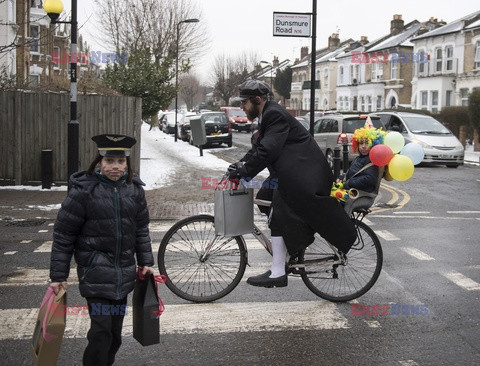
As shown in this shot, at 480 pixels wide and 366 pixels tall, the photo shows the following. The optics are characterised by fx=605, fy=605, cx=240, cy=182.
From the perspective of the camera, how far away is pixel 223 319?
16.3 ft

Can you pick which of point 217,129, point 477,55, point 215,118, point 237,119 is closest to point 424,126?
point 217,129

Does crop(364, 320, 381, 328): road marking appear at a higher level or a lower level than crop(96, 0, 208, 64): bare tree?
lower

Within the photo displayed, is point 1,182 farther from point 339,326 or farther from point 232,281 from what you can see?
point 339,326

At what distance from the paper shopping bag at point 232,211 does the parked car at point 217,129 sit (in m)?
22.9

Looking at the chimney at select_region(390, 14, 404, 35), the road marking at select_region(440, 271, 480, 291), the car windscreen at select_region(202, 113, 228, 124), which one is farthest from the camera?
the chimney at select_region(390, 14, 404, 35)

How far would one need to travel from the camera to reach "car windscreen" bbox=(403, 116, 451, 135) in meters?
20.3

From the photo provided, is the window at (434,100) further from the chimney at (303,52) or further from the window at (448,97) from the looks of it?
the chimney at (303,52)

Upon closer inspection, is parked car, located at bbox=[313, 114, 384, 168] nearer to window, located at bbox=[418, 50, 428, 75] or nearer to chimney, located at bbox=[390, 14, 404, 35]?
window, located at bbox=[418, 50, 428, 75]

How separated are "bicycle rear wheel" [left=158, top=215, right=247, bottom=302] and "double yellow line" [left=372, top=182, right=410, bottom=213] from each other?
5.95 metres

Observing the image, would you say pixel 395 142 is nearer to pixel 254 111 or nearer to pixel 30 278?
pixel 254 111

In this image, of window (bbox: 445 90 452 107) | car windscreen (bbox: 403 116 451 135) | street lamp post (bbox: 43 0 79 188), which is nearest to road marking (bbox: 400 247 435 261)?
street lamp post (bbox: 43 0 79 188)

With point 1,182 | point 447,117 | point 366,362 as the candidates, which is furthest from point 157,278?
point 447,117

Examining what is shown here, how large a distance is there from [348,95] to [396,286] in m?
57.4

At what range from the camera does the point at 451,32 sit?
41719mm
